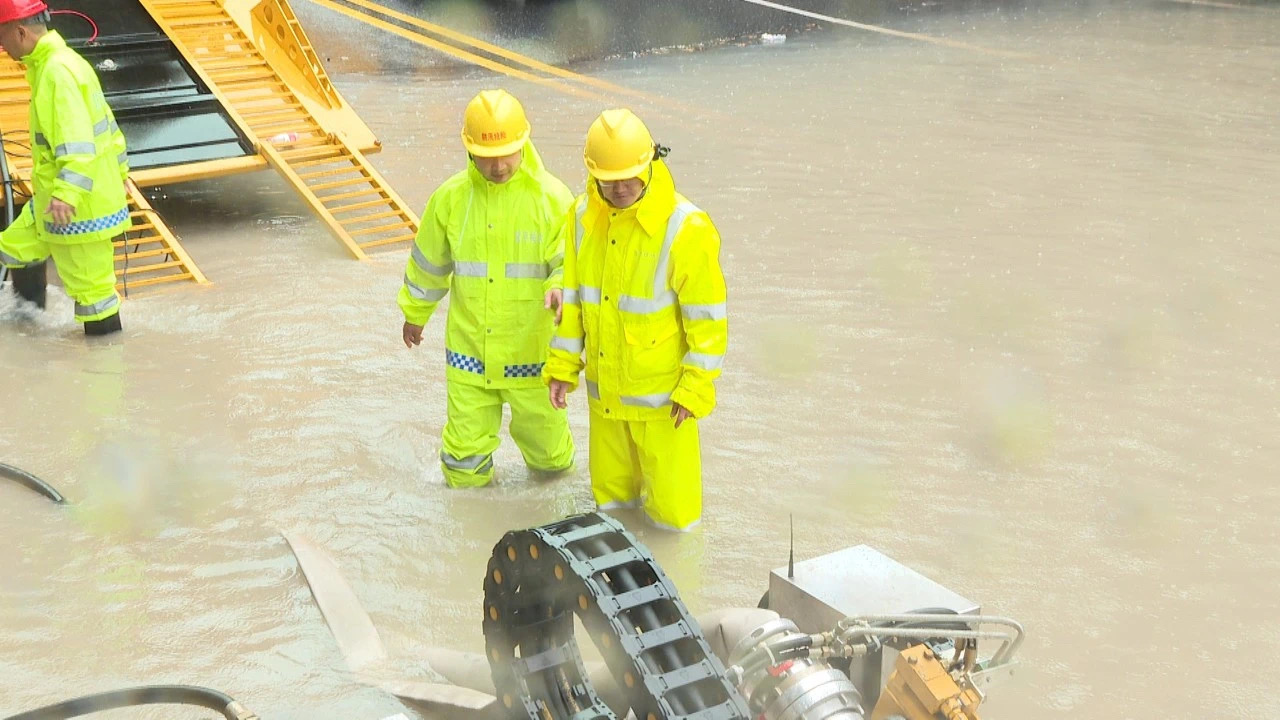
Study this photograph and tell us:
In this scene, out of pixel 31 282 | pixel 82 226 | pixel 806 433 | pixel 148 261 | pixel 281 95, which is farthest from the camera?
pixel 281 95

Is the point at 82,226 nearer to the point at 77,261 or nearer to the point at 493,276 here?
the point at 77,261

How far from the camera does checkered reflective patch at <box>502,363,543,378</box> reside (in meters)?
5.34

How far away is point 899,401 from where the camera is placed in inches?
259

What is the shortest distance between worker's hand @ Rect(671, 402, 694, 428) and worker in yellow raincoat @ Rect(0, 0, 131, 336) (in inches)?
149

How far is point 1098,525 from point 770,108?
8.59 m

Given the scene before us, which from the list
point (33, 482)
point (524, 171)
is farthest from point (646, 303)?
point (33, 482)

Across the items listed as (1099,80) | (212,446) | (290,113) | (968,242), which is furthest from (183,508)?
(1099,80)

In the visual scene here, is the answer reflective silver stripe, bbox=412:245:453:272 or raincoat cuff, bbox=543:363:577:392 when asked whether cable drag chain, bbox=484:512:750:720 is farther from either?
reflective silver stripe, bbox=412:245:453:272

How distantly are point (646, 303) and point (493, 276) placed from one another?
78cm

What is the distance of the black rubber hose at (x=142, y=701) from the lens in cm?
340

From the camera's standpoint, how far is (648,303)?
480 cm

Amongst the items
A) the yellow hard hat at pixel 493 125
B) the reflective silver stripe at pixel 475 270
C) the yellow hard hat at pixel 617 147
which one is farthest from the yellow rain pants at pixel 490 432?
the yellow hard hat at pixel 617 147

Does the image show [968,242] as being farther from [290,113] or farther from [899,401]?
A: [290,113]

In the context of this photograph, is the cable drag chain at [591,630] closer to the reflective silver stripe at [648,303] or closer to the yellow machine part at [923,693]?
the yellow machine part at [923,693]
